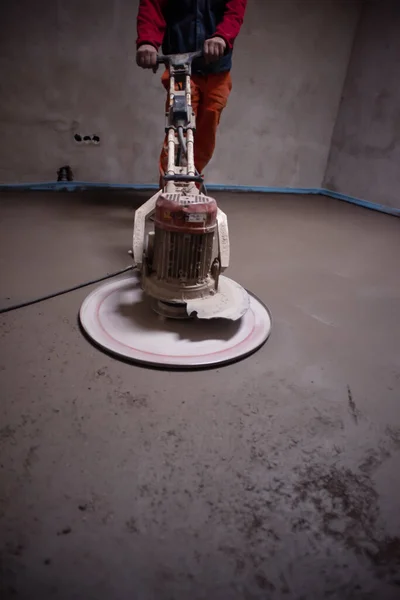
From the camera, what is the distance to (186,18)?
209cm

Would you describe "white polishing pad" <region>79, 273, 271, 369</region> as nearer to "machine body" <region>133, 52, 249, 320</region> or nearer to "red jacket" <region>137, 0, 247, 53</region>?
"machine body" <region>133, 52, 249, 320</region>

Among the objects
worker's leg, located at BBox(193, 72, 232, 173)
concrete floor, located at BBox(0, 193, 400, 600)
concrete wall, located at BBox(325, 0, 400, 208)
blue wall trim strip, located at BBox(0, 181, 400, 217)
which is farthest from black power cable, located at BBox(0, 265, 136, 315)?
concrete wall, located at BBox(325, 0, 400, 208)

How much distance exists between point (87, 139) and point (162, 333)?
8.48ft

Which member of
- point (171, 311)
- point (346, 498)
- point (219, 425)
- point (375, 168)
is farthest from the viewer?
point (375, 168)

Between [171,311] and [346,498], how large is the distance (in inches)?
32.3

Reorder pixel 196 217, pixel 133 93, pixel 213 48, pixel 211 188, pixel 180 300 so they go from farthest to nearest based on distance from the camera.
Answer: pixel 211 188 → pixel 133 93 → pixel 213 48 → pixel 180 300 → pixel 196 217

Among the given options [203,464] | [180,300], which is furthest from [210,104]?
[203,464]

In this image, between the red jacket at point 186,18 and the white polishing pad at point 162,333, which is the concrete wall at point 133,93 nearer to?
the red jacket at point 186,18

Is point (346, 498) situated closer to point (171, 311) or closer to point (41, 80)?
point (171, 311)

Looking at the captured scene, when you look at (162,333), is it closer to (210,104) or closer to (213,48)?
(213,48)

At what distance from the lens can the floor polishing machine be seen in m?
1.33

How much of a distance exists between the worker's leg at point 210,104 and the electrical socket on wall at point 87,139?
143 cm

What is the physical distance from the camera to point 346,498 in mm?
923

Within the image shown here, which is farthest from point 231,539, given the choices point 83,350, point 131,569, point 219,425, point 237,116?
point 237,116
